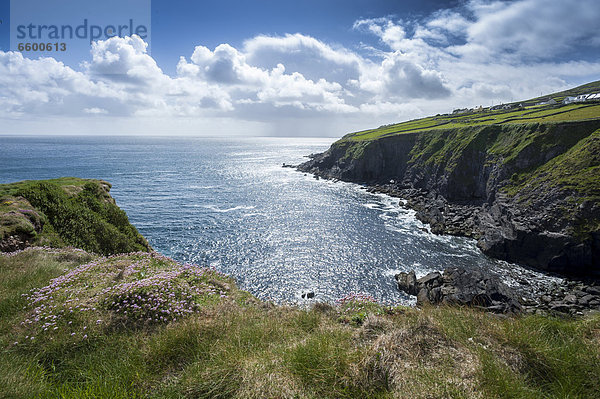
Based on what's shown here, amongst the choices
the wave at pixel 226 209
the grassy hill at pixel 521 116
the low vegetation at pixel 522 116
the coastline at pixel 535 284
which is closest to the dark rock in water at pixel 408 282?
the coastline at pixel 535 284

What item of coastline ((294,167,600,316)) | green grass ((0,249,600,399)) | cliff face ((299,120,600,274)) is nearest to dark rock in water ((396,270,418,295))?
coastline ((294,167,600,316))

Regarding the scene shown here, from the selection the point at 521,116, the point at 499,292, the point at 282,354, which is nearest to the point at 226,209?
the point at 499,292

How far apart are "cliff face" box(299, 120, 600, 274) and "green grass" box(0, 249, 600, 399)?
119ft

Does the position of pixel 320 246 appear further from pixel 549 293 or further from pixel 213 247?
pixel 549 293

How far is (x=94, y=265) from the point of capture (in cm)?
1127

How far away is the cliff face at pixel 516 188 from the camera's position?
1347 inches

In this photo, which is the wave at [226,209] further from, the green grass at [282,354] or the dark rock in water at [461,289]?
the green grass at [282,354]

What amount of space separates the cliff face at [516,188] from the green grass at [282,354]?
36.3m

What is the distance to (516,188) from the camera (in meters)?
46.5

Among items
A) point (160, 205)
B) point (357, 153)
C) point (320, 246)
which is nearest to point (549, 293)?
point (320, 246)

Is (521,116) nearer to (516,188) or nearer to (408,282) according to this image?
(516,188)

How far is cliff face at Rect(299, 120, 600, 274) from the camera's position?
3422 centimetres

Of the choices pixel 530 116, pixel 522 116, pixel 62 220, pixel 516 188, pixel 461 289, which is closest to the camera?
pixel 62 220

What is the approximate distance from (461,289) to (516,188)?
2966 centimetres
